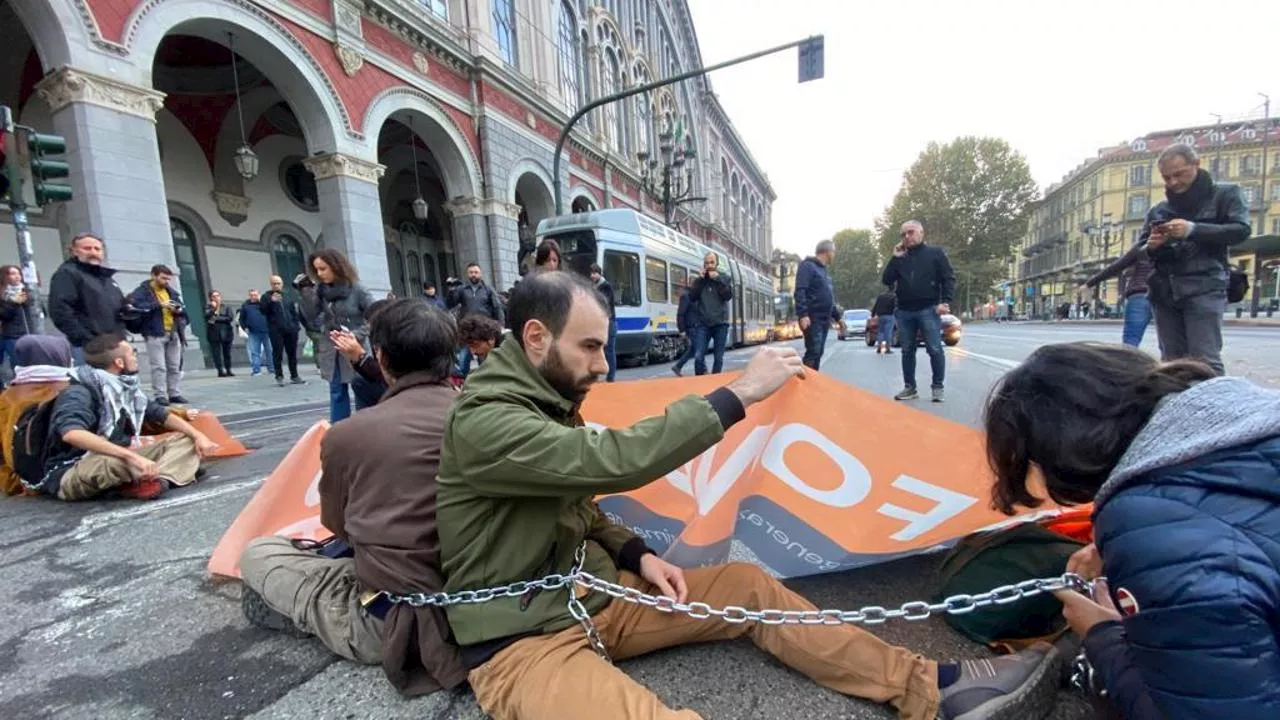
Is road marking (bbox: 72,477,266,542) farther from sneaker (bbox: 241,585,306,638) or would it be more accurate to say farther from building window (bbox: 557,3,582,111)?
building window (bbox: 557,3,582,111)

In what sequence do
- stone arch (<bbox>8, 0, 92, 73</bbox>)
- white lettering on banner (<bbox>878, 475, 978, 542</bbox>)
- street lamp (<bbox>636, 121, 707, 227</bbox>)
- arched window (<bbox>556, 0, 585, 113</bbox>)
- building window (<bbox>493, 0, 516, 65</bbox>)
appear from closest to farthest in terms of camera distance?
white lettering on banner (<bbox>878, 475, 978, 542</bbox>) → stone arch (<bbox>8, 0, 92, 73</bbox>) → building window (<bbox>493, 0, 516, 65</bbox>) → street lamp (<bbox>636, 121, 707, 227</bbox>) → arched window (<bbox>556, 0, 585, 113</bbox>)

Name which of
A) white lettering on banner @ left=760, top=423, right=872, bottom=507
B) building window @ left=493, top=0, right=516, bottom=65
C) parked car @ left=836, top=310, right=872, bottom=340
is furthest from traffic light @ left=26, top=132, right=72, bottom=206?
parked car @ left=836, top=310, right=872, bottom=340

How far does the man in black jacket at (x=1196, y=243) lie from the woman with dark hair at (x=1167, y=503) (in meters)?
3.50

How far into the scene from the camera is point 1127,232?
5341cm

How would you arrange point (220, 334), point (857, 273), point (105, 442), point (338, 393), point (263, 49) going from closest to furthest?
point (105, 442), point (338, 393), point (263, 49), point (220, 334), point (857, 273)

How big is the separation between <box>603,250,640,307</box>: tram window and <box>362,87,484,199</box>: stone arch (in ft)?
18.0

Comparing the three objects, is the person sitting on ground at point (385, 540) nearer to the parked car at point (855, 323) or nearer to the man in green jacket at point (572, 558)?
the man in green jacket at point (572, 558)

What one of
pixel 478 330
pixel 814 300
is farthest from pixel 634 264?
pixel 478 330

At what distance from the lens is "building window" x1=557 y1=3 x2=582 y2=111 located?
20688 millimetres

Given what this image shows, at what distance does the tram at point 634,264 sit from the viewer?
12148 millimetres

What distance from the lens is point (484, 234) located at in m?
15.4

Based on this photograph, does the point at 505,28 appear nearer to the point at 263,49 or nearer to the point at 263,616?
the point at 263,49

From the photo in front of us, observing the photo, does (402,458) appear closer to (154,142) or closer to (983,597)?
(983,597)

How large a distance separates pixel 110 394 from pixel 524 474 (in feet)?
13.3
